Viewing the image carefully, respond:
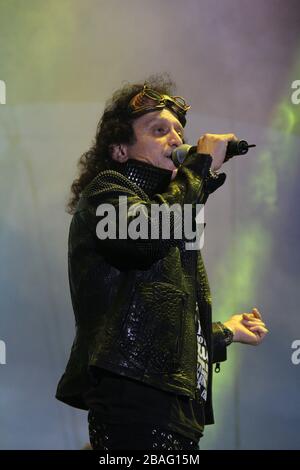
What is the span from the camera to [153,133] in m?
1.71

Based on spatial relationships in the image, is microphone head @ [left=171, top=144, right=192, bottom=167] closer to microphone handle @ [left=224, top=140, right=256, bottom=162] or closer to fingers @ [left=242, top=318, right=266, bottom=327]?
microphone handle @ [left=224, top=140, right=256, bottom=162]

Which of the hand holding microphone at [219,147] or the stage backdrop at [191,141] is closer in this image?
the hand holding microphone at [219,147]

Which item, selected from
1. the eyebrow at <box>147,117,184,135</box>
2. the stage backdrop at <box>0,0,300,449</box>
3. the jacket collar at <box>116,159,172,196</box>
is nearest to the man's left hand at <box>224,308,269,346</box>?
the jacket collar at <box>116,159,172,196</box>

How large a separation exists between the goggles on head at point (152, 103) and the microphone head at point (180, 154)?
253 mm

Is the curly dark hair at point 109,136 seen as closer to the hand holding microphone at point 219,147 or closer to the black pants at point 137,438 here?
the hand holding microphone at point 219,147

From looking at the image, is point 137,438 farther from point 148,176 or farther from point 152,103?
point 152,103

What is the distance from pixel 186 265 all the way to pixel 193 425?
378 mm

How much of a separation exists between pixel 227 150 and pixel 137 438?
699 millimetres

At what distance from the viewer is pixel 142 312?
4.28 ft

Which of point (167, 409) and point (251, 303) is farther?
point (251, 303)

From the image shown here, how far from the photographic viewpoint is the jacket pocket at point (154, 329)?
1.27m

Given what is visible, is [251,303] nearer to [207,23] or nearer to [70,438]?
[70,438]

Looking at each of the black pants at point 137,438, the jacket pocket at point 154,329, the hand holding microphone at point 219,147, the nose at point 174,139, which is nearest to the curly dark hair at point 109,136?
the nose at point 174,139
